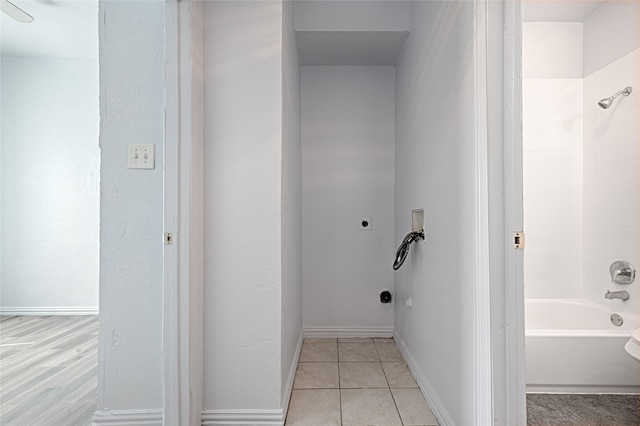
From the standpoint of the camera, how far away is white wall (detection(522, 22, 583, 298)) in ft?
8.71

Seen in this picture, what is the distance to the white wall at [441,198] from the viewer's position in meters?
1.42

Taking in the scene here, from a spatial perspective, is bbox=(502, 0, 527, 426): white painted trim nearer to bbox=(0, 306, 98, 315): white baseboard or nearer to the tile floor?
the tile floor

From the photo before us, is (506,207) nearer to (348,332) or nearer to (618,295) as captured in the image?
(618,295)

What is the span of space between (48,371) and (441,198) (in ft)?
8.19

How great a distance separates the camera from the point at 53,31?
3.08 meters

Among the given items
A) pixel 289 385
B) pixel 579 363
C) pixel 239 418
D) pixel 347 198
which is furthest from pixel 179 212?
pixel 579 363

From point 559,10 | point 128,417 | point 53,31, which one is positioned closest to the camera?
point 128,417

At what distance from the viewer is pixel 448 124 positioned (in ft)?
5.43

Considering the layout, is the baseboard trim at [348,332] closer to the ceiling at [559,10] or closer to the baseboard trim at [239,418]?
the baseboard trim at [239,418]

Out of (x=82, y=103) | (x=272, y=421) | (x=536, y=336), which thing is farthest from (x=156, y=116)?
(x=82, y=103)

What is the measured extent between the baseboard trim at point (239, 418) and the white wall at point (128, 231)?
0.23 meters

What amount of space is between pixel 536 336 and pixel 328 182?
1753 mm

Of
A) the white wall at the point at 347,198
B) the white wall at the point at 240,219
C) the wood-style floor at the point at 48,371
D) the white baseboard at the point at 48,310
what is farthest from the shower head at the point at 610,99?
the white baseboard at the point at 48,310

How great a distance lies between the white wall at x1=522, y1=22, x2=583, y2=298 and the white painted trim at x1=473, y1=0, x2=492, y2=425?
1694 millimetres
